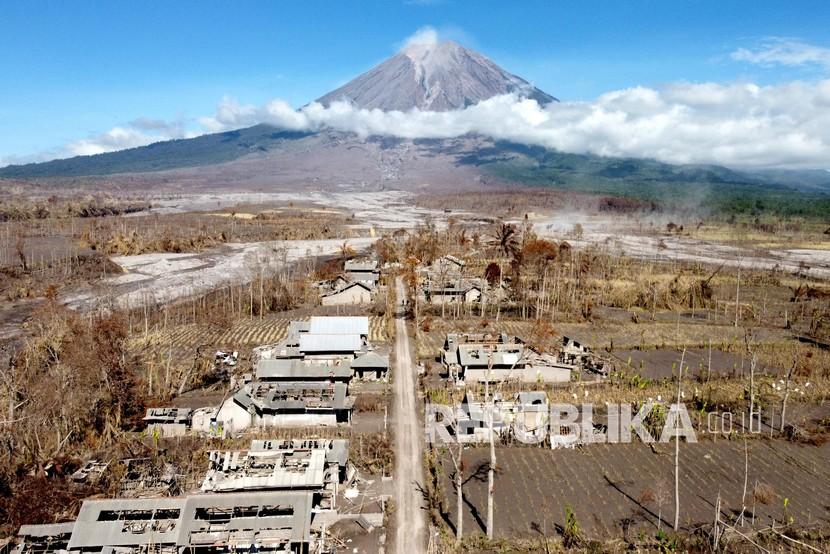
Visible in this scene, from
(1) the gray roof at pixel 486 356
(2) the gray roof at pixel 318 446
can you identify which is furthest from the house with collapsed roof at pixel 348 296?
(2) the gray roof at pixel 318 446

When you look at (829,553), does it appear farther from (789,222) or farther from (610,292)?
(789,222)

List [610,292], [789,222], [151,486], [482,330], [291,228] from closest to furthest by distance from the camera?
[151,486] < [482,330] < [610,292] < [291,228] < [789,222]

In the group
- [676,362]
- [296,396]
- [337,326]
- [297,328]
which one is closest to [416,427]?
[296,396]

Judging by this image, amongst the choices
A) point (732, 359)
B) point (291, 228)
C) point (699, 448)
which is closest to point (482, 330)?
point (732, 359)

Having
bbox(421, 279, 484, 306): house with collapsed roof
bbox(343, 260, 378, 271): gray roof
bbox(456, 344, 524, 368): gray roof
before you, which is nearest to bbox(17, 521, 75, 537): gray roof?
bbox(456, 344, 524, 368): gray roof

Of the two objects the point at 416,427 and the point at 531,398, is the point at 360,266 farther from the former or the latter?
the point at 531,398

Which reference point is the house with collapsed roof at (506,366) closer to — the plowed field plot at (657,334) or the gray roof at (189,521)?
the plowed field plot at (657,334)
